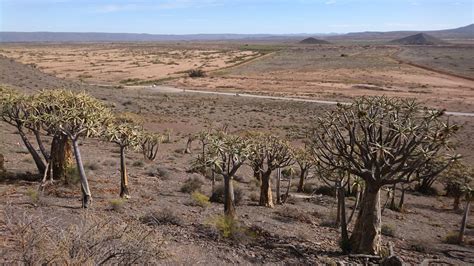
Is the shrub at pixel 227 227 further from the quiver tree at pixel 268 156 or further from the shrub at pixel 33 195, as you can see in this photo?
the shrub at pixel 33 195

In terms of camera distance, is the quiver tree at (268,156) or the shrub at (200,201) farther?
the quiver tree at (268,156)

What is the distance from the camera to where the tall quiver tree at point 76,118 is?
13742 mm

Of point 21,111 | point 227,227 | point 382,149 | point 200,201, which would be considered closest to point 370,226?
point 382,149

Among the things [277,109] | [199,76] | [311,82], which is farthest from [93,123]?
[199,76]

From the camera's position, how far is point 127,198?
1529cm

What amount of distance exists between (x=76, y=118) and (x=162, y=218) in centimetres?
418

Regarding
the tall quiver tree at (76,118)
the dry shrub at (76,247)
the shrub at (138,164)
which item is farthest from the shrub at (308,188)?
the dry shrub at (76,247)

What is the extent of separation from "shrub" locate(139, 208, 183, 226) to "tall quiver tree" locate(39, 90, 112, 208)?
1.89 meters

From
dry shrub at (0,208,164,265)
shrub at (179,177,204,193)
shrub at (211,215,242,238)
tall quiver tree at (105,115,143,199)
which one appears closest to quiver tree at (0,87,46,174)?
tall quiver tree at (105,115,143,199)

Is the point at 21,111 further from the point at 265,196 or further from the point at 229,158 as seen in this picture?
the point at 265,196

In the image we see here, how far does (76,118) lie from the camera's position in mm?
14258

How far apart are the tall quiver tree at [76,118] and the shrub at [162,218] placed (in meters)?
1.89

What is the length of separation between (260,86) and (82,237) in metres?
62.0

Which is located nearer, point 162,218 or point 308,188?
point 162,218
